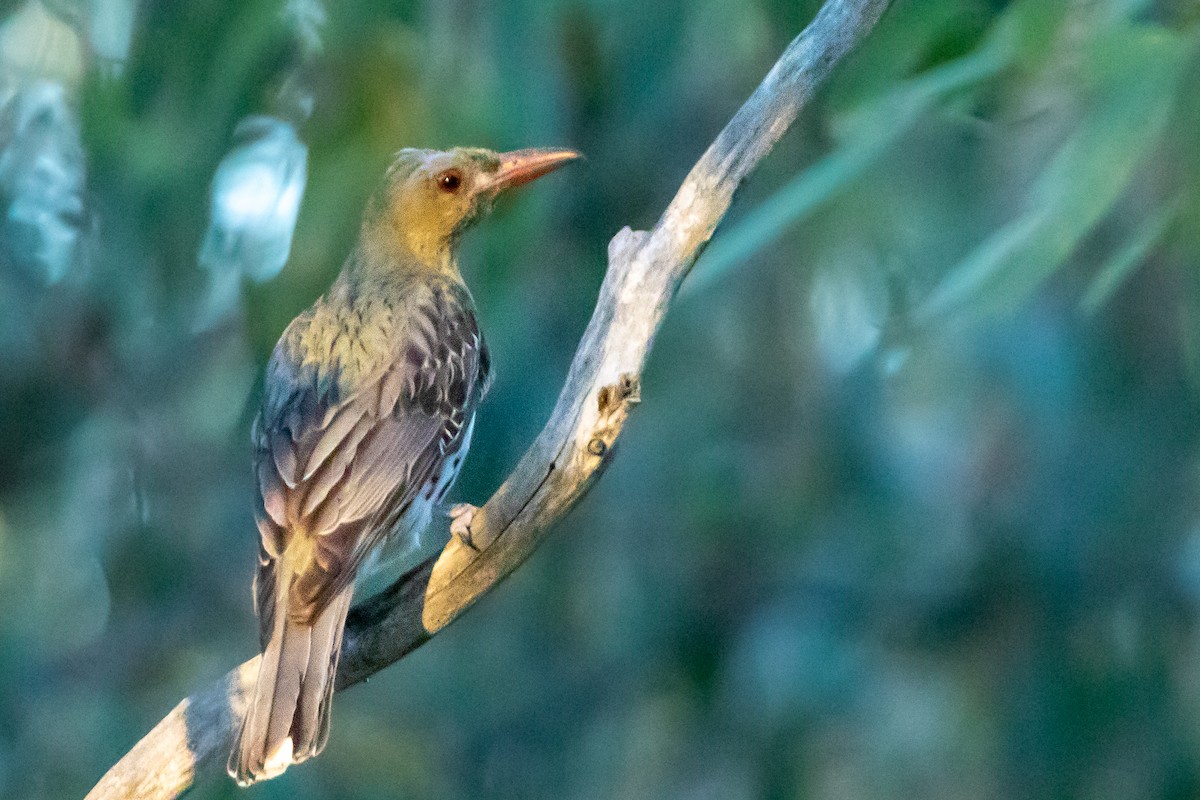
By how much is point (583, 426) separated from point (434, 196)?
3.76ft

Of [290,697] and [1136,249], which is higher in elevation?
[290,697]

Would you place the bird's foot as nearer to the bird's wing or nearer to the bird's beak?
the bird's wing

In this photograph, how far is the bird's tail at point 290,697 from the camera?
84.3 inches

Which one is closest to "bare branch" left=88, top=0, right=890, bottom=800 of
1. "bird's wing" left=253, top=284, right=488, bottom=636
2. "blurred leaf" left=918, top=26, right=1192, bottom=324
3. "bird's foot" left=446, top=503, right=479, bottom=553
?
"bird's foot" left=446, top=503, right=479, bottom=553

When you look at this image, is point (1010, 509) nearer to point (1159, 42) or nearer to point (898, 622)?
point (898, 622)

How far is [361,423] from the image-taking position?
261 cm

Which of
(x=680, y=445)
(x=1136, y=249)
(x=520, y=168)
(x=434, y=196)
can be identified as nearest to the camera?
(x=1136, y=249)

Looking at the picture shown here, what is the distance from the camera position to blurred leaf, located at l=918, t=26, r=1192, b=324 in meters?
2.48

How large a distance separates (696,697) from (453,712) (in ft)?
2.40

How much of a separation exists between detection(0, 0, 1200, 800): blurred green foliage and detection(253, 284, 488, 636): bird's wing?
64 cm

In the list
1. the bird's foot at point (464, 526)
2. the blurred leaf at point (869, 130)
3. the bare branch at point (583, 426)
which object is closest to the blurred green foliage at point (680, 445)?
the blurred leaf at point (869, 130)

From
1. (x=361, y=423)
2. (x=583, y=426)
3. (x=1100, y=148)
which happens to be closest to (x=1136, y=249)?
(x=1100, y=148)

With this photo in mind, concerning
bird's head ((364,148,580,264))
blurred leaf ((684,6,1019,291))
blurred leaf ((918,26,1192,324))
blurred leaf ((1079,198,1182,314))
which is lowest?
blurred leaf ((1079,198,1182,314))

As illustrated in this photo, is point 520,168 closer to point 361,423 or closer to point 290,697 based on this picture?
point 361,423
